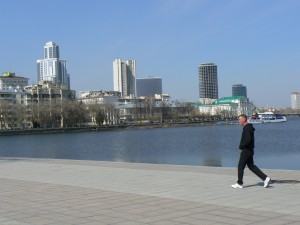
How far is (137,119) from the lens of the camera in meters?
175

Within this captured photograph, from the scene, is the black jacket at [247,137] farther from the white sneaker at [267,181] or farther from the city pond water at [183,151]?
the city pond water at [183,151]

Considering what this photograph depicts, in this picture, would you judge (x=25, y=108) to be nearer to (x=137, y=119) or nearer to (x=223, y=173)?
(x=137, y=119)

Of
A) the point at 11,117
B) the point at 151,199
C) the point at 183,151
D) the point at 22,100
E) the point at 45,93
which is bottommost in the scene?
the point at 183,151

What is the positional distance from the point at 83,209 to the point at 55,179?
5.54 m

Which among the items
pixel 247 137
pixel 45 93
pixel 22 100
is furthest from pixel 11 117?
pixel 247 137

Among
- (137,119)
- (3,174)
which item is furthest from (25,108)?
(3,174)

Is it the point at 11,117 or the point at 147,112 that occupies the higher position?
the point at 147,112

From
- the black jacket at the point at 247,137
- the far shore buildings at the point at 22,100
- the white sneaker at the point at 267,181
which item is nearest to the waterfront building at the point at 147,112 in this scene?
the far shore buildings at the point at 22,100

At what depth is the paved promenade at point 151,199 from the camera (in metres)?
7.61

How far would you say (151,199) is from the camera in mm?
9578

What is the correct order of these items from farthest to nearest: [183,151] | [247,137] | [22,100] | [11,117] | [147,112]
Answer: [147,112] → [22,100] → [11,117] → [183,151] → [247,137]

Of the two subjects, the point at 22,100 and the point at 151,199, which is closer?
the point at 151,199

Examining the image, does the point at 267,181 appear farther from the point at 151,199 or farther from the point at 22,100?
the point at 22,100

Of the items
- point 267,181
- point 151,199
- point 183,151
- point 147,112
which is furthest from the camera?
point 147,112
